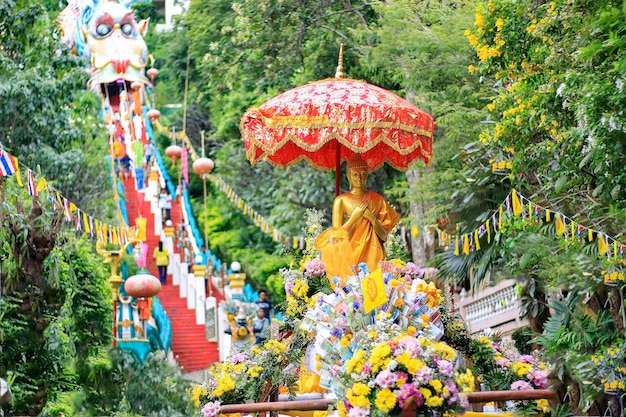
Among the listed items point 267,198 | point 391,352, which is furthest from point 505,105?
point 267,198

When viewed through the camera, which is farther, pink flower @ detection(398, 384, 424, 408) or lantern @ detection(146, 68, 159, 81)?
lantern @ detection(146, 68, 159, 81)

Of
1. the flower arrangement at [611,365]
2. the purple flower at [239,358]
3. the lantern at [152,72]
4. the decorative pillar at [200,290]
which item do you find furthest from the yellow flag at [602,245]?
the lantern at [152,72]

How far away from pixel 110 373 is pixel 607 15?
6.05 meters

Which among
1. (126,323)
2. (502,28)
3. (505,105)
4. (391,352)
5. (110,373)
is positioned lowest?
(126,323)

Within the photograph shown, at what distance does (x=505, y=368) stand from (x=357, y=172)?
2.96 m

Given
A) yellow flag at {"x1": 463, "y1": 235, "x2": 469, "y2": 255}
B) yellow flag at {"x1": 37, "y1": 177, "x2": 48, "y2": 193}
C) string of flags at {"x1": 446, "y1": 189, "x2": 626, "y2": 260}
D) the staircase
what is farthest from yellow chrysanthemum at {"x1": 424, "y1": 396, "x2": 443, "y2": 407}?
the staircase

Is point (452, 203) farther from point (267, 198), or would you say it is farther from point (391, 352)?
point (267, 198)

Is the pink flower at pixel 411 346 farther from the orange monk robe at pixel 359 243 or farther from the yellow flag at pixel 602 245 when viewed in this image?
the yellow flag at pixel 602 245

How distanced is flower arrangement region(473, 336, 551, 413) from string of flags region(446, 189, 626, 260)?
167 cm

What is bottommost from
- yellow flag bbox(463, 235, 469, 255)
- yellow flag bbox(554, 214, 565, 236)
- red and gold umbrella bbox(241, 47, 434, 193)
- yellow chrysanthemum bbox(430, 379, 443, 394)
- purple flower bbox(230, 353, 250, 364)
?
purple flower bbox(230, 353, 250, 364)

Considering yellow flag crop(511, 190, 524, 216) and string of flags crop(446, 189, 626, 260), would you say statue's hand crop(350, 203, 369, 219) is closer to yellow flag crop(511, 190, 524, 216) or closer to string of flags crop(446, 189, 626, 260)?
string of flags crop(446, 189, 626, 260)

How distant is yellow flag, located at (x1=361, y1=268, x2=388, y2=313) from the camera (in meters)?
10.1

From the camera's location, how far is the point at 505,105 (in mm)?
14164

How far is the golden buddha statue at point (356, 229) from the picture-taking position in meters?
13.1
